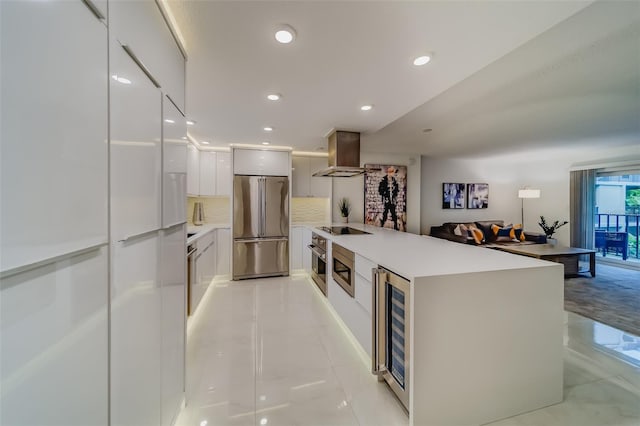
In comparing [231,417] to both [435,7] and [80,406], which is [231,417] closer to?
[80,406]

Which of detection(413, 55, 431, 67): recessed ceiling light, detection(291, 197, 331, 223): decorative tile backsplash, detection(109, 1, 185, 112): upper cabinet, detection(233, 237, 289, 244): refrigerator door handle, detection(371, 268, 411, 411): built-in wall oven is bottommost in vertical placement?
detection(371, 268, 411, 411): built-in wall oven

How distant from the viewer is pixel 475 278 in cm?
155

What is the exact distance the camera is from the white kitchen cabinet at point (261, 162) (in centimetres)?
446

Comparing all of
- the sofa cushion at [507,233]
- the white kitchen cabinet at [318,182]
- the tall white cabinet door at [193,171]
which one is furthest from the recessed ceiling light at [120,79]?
the sofa cushion at [507,233]

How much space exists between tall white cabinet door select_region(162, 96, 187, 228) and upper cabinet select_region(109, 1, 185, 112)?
0.11 m

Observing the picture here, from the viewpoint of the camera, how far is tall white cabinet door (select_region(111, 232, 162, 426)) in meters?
0.91

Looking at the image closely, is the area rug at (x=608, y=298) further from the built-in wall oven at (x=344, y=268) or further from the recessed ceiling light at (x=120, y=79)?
the recessed ceiling light at (x=120, y=79)

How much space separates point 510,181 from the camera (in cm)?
732

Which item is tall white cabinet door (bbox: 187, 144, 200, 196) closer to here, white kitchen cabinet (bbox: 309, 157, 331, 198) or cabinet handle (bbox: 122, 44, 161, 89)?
white kitchen cabinet (bbox: 309, 157, 331, 198)

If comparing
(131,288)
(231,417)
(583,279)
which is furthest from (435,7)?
(583,279)

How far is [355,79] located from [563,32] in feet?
4.79

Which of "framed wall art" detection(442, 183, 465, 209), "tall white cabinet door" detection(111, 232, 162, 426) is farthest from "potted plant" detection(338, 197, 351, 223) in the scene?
"tall white cabinet door" detection(111, 232, 162, 426)

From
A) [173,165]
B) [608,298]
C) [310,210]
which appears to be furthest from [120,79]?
[608,298]

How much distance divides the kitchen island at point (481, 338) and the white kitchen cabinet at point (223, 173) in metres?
3.79
